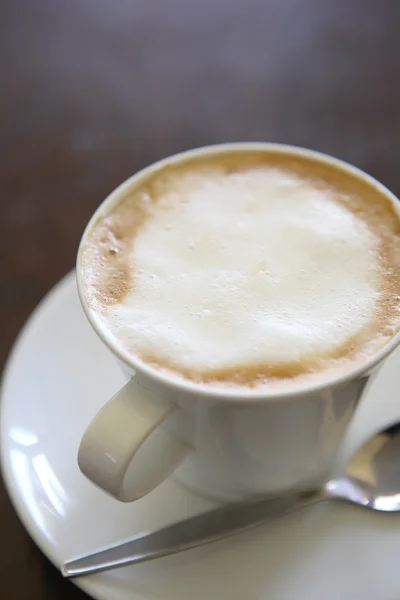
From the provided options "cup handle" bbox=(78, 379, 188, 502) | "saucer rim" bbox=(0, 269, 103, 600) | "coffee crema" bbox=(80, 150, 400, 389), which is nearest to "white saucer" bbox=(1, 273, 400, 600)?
"saucer rim" bbox=(0, 269, 103, 600)

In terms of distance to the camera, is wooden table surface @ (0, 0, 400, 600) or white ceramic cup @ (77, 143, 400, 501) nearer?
white ceramic cup @ (77, 143, 400, 501)

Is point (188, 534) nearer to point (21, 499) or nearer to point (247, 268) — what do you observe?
point (21, 499)

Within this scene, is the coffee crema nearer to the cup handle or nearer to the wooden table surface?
the cup handle

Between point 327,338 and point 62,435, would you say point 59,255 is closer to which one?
point 62,435

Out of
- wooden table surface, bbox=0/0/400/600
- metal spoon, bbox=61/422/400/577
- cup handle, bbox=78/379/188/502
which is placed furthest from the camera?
wooden table surface, bbox=0/0/400/600

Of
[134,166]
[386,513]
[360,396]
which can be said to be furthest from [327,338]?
[134,166]

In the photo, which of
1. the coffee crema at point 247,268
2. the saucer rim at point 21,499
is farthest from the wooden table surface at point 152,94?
the coffee crema at point 247,268

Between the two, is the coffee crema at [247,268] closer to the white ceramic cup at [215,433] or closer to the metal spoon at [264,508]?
the white ceramic cup at [215,433]

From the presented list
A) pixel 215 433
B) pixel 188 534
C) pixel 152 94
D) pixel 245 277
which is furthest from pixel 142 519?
pixel 152 94
